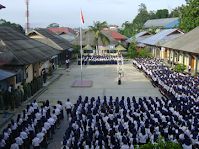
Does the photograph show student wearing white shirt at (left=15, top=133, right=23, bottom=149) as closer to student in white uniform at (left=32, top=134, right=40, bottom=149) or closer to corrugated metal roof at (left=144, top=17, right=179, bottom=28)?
student in white uniform at (left=32, top=134, right=40, bottom=149)

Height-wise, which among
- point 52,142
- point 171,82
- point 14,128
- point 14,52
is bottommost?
point 52,142

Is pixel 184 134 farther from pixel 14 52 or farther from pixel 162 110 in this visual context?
pixel 14 52

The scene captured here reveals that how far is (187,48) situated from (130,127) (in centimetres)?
1625

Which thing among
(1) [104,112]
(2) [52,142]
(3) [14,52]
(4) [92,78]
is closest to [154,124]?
(1) [104,112]

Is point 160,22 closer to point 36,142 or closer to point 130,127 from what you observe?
point 130,127

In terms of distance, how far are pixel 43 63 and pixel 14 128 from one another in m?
13.6

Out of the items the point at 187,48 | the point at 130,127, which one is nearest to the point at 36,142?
the point at 130,127

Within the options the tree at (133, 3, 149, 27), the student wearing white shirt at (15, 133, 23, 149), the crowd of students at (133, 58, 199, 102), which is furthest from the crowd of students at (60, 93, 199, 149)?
the tree at (133, 3, 149, 27)

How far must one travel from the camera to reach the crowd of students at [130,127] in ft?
26.3

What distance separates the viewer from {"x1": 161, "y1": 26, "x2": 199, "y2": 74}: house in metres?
21.8

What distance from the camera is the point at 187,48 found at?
22531mm

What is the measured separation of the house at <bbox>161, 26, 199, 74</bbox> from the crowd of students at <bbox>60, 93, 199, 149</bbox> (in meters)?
11.3

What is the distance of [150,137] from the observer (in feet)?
27.8

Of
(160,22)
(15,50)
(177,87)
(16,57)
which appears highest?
(160,22)
